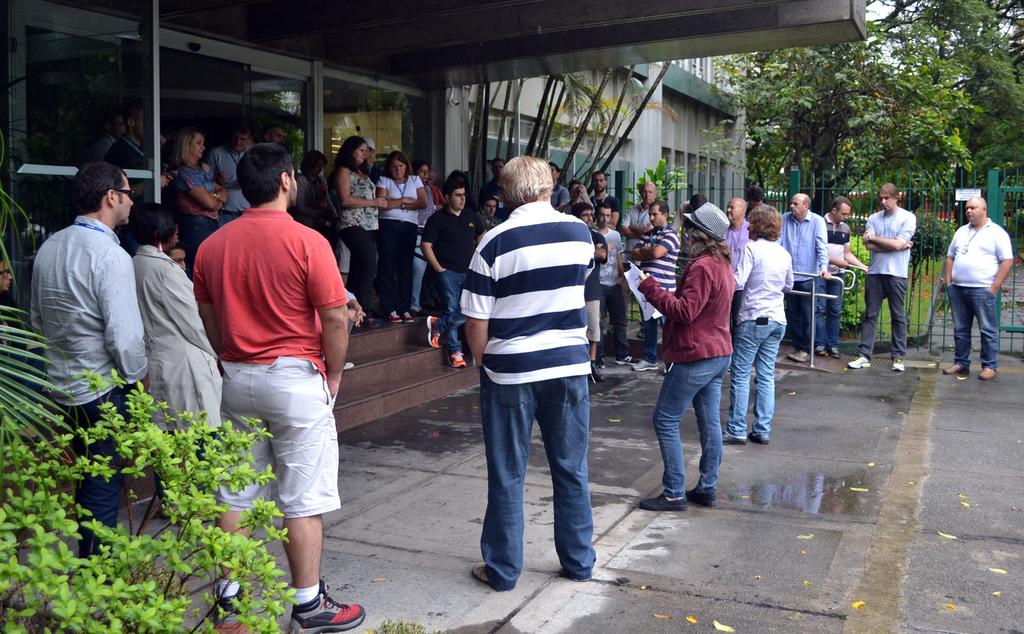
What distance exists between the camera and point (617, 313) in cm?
1190

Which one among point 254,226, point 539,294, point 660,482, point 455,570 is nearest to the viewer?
point 254,226

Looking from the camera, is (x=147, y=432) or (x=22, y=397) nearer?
(x=22, y=397)

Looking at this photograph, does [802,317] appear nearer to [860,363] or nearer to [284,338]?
[860,363]

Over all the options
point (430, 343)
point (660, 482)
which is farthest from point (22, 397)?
point (430, 343)

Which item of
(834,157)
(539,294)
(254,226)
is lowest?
(539,294)

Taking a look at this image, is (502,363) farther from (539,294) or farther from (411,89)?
(411,89)

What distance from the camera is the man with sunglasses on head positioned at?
177 inches

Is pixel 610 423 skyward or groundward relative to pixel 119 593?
groundward

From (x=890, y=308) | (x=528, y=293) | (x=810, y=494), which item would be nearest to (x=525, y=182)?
(x=528, y=293)

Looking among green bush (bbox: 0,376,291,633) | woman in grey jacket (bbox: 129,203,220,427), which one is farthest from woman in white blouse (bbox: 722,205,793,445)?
green bush (bbox: 0,376,291,633)

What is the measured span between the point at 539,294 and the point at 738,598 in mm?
1655

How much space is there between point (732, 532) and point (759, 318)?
7.89 feet

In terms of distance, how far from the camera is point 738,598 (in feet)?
15.4

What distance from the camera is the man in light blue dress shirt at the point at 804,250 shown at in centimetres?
1170
